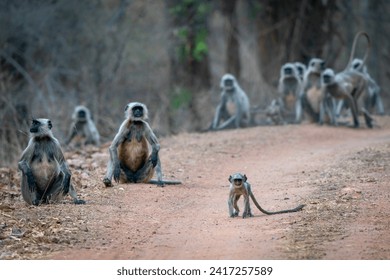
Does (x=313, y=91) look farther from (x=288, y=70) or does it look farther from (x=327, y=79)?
(x=288, y=70)

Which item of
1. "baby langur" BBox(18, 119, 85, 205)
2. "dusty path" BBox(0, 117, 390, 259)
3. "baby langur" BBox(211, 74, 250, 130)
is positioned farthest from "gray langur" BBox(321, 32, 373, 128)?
"baby langur" BBox(18, 119, 85, 205)

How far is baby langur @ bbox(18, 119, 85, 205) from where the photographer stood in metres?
9.18

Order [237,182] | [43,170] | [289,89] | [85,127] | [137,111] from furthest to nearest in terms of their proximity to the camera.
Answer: [289,89], [85,127], [137,111], [43,170], [237,182]

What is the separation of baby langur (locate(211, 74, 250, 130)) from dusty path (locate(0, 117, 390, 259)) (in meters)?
4.04

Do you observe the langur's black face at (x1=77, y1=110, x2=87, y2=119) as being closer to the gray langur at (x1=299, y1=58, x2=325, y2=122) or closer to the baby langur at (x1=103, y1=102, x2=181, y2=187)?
the gray langur at (x1=299, y1=58, x2=325, y2=122)

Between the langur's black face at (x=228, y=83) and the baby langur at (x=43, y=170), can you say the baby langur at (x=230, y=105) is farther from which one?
the baby langur at (x=43, y=170)

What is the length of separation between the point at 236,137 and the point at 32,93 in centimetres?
545

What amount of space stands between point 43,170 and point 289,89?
10.5 m

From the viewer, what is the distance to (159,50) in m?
25.4

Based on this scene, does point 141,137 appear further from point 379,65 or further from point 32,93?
point 379,65

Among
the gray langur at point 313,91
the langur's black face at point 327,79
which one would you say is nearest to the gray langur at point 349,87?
the langur's black face at point 327,79

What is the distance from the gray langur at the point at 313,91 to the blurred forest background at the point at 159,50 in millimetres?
2588

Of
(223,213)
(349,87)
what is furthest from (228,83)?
(223,213)
